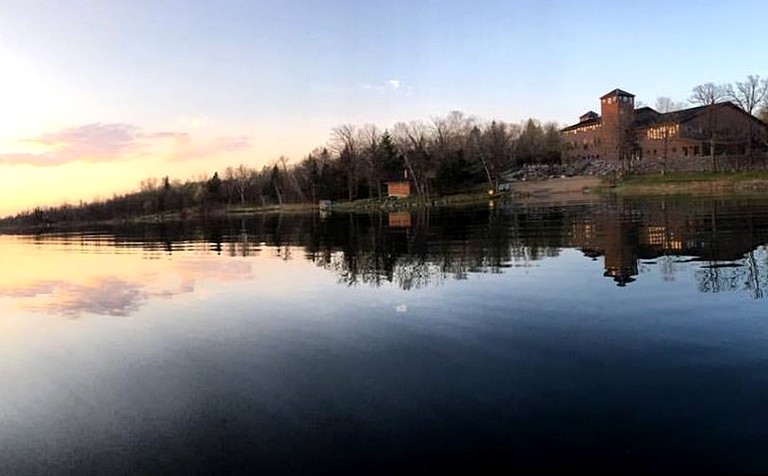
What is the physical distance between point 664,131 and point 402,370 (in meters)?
114

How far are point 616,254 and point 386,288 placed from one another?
8.98 m

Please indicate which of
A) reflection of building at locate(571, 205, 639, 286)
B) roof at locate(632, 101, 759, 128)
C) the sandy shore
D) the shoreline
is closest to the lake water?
→ reflection of building at locate(571, 205, 639, 286)

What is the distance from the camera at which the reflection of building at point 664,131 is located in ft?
338

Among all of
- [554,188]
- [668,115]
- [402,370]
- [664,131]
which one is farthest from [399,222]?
[668,115]

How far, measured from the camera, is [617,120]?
115 metres

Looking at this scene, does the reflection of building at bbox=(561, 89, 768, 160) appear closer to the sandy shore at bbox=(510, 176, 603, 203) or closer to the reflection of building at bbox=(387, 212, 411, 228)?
the sandy shore at bbox=(510, 176, 603, 203)

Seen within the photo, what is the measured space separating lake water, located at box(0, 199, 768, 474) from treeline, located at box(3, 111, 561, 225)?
81418 millimetres

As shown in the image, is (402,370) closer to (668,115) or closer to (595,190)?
(595,190)

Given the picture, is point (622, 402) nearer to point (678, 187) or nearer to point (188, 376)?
point (188, 376)

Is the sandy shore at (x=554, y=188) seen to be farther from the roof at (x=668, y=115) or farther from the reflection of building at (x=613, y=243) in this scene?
the reflection of building at (x=613, y=243)

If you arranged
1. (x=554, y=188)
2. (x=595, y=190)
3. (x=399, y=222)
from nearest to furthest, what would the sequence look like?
(x=399, y=222) → (x=595, y=190) → (x=554, y=188)

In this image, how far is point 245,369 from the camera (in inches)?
390

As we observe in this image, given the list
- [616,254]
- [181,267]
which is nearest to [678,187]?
[616,254]

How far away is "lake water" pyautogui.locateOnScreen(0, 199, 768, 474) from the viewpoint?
22.0 feet
